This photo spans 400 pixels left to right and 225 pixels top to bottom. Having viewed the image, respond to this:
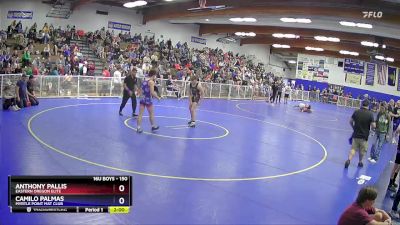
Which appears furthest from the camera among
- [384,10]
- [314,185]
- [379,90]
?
[379,90]

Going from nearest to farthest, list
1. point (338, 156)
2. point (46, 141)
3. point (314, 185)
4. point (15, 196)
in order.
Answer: point (15, 196) < point (314, 185) < point (46, 141) < point (338, 156)

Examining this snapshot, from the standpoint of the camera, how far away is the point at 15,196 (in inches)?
Answer: 172

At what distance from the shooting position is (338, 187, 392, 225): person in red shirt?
4539 mm

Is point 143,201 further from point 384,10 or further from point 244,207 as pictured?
point 384,10

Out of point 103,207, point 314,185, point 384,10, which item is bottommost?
point 314,185

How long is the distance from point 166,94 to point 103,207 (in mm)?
18594

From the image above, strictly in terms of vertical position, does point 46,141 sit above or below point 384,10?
below

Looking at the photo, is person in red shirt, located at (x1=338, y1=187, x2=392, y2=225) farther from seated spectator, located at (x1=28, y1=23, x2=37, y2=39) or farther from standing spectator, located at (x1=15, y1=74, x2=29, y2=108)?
seated spectator, located at (x1=28, y1=23, x2=37, y2=39)

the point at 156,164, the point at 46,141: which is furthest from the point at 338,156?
the point at 46,141

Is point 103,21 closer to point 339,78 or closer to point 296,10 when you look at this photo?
point 296,10

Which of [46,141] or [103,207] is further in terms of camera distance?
[46,141]

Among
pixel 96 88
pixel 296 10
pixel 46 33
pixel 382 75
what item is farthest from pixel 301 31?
pixel 46 33
